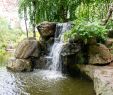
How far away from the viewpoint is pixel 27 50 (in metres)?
12.8

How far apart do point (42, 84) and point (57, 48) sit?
13.2 ft

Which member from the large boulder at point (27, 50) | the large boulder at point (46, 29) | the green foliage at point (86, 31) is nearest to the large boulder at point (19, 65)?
the large boulder at point (27, 50)

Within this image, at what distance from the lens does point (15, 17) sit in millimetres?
42750

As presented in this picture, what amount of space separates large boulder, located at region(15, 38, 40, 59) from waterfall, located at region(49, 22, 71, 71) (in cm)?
87

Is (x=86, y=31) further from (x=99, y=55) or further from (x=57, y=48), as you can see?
(x=57, y=48)

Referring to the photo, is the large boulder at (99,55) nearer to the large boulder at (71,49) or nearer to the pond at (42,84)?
the large boulder at (71,49)

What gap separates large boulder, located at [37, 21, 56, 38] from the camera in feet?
45.4

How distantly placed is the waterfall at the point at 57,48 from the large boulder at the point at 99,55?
196 cm

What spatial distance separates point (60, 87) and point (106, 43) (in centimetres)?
446

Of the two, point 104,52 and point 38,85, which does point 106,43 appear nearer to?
point 104,52

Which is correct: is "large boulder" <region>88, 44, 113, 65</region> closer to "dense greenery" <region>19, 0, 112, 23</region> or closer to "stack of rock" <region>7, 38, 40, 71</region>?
"stack of rock" <region>7, 38, 40, 71</region>

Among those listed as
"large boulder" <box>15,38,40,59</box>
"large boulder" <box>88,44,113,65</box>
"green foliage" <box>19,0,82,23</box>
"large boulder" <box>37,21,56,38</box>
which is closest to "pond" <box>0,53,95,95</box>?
"large boulder" <box>88,44,113,65</box>

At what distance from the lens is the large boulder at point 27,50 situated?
12703mm

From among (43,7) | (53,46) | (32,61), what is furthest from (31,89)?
(43,7)
